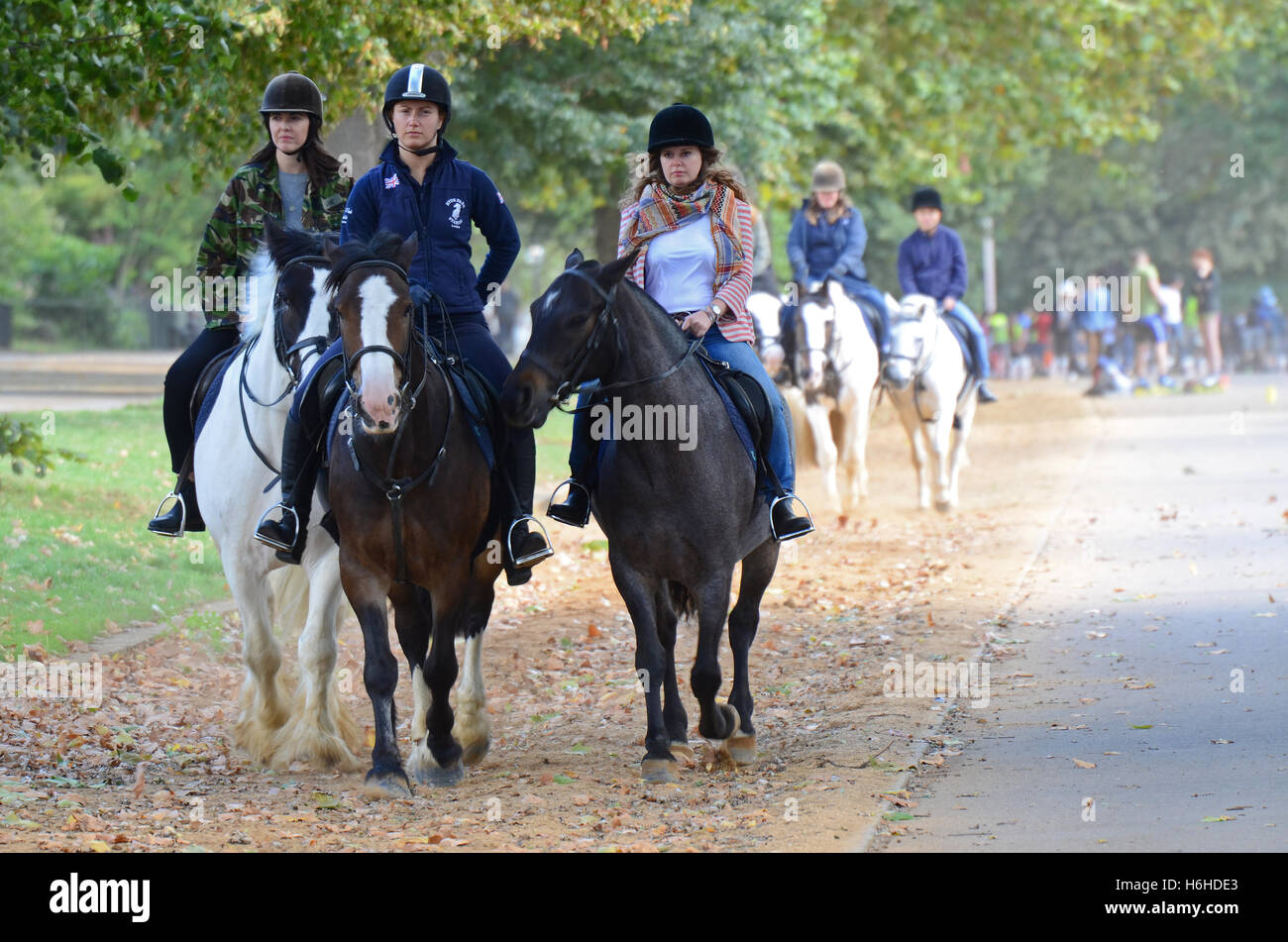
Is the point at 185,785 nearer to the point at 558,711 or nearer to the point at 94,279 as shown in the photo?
the point at 558,711

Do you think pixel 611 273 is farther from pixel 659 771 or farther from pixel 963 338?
pixel 963 338

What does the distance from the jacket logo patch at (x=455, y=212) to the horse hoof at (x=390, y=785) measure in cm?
241

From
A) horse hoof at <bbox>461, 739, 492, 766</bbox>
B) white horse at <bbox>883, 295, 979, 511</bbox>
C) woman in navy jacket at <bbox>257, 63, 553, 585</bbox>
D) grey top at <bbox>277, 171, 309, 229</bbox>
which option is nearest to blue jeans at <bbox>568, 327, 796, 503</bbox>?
woman in navy jacket at <bbox>257, 63, 553, 585</bbox>

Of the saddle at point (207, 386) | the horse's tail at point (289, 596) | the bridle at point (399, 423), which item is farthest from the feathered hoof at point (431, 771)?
the saddle at point (207, 386)

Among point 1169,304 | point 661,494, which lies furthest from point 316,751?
point 1169,304

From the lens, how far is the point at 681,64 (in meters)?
20.9

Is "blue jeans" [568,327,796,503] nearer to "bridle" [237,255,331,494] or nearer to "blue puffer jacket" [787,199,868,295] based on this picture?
"bridle" [237,255,331,494]

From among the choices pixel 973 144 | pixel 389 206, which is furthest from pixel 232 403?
pixel 973 144

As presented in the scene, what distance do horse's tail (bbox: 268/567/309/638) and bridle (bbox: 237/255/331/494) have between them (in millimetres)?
885

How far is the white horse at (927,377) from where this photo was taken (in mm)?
17547

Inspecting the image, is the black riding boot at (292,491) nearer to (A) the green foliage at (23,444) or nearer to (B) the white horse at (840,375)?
(A) the green foliage at (23,444)

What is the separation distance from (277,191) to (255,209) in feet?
0.48

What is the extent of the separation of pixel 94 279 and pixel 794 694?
48.7m

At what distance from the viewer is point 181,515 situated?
362 inches
